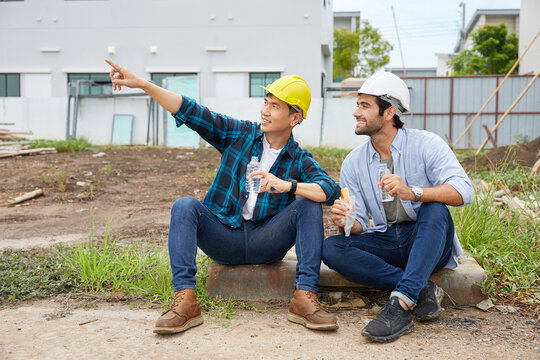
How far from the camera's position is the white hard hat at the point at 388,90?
3.25 m

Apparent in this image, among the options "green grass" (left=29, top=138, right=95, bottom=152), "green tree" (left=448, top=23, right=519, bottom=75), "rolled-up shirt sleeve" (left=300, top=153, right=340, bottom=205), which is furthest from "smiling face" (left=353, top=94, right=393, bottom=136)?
"green tree" (left=448, top=23, right=519, bottom=75)

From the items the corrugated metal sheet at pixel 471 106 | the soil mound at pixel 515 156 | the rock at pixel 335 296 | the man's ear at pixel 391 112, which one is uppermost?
the corrugated metal sheet at pixel 471 106

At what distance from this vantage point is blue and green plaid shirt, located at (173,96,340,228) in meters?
3.32

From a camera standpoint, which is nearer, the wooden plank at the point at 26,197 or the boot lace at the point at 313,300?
the boot lace at the point at 313,300

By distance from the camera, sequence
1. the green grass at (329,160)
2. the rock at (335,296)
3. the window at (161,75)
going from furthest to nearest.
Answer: the window at (161,75) → the green grass at (329,160) → the rock at (335,296)

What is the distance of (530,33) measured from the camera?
58.3 feet

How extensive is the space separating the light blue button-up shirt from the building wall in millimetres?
15833

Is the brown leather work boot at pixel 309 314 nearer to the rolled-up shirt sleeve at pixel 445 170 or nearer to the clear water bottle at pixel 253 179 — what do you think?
the clear water bottle at pixel 253 179

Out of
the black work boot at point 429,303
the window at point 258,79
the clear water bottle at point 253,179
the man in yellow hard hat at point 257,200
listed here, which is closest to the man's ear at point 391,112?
the man in yellow hard hat at point 257,200

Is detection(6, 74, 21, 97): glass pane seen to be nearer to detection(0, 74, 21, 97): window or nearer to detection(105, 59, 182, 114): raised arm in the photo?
detection(0, 74, 21, 97): window

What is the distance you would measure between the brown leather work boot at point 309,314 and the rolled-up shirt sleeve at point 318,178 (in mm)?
603

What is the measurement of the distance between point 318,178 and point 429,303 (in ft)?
3.27

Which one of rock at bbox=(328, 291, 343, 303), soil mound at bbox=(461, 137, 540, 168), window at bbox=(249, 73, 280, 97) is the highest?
window at bbox=(249, 73, 280, 97)

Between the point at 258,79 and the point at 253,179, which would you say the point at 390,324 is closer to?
the point at 253,179
